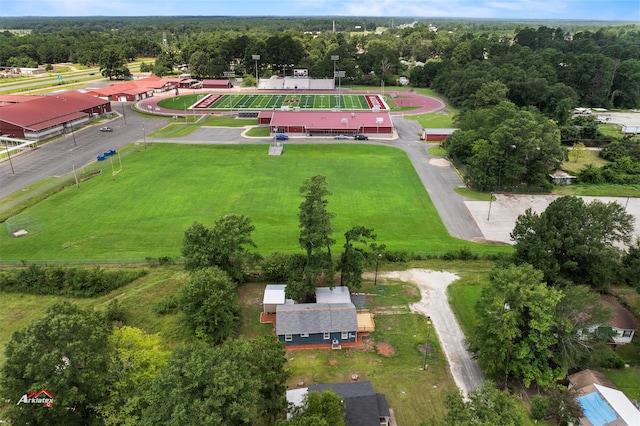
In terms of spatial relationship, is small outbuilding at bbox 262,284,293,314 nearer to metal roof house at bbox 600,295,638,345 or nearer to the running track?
metal roof house at bbox 600,295,638,345

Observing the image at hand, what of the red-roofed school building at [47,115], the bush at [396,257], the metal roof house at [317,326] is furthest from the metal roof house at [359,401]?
the red-roofed school building at [47,115]

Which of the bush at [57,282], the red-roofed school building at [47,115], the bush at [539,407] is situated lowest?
the bush at [539,407]

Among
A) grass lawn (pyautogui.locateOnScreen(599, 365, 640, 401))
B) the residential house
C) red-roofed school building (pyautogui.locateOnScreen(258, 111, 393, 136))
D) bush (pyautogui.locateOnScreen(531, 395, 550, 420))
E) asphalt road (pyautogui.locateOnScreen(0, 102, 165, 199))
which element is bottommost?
grass lawn (pyautogui.locateOnScreen(599, 365, 640, 401))

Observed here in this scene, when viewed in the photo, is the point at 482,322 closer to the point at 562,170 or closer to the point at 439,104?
the point at 562,170

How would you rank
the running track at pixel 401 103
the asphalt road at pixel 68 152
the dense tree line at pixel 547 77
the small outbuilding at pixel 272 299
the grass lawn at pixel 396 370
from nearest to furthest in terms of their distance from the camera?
the grass lawn at pixel 396 370 → the small outbuilding at pixel 272 299 → the asphalt road at pixel 68 152 → the dense tree line at pixel 547 77 → the running track at pixel 401 103

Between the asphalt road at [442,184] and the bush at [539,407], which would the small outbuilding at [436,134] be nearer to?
the asphalt road at [442,184]

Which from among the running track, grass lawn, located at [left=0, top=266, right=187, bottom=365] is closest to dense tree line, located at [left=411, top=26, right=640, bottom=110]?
the running track

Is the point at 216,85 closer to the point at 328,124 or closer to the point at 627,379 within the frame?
the point at 328,124
